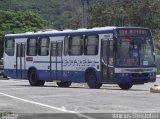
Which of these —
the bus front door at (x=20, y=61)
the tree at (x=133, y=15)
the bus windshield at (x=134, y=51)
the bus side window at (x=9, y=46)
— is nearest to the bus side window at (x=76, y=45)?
the bus windshield at (x=134, y=51)

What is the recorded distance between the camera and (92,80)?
30.5 metres

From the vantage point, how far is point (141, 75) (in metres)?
29.3

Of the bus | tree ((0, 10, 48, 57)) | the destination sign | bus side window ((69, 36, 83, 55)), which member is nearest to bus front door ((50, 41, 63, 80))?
the bus

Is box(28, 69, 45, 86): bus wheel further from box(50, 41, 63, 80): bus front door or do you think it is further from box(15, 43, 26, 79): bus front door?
box(50, 41, 63, 80): bus front door

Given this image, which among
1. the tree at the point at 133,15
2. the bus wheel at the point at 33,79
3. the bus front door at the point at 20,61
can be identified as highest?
the tree at the point at 133,15

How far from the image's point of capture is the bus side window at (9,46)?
123 feet

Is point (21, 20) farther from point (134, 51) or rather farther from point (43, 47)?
point (134, 51)

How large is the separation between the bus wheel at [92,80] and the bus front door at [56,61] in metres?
2.66

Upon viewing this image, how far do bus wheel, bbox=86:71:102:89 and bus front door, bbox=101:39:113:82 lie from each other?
670 mm

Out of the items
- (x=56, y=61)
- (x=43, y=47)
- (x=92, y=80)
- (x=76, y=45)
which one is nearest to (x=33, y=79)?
(x=43, y=47)

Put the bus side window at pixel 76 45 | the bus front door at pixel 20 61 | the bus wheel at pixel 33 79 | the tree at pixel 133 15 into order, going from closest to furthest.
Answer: the bus side window at pixel 76 45
the bus wheel at pixel 33 79
the bus front door at pixel 20 61
the tree at pixel 133 15

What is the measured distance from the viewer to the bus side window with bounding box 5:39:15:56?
3747cm

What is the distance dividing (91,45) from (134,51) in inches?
98.6

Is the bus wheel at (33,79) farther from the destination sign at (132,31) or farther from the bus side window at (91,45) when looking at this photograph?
the destination sign at (132,31)
